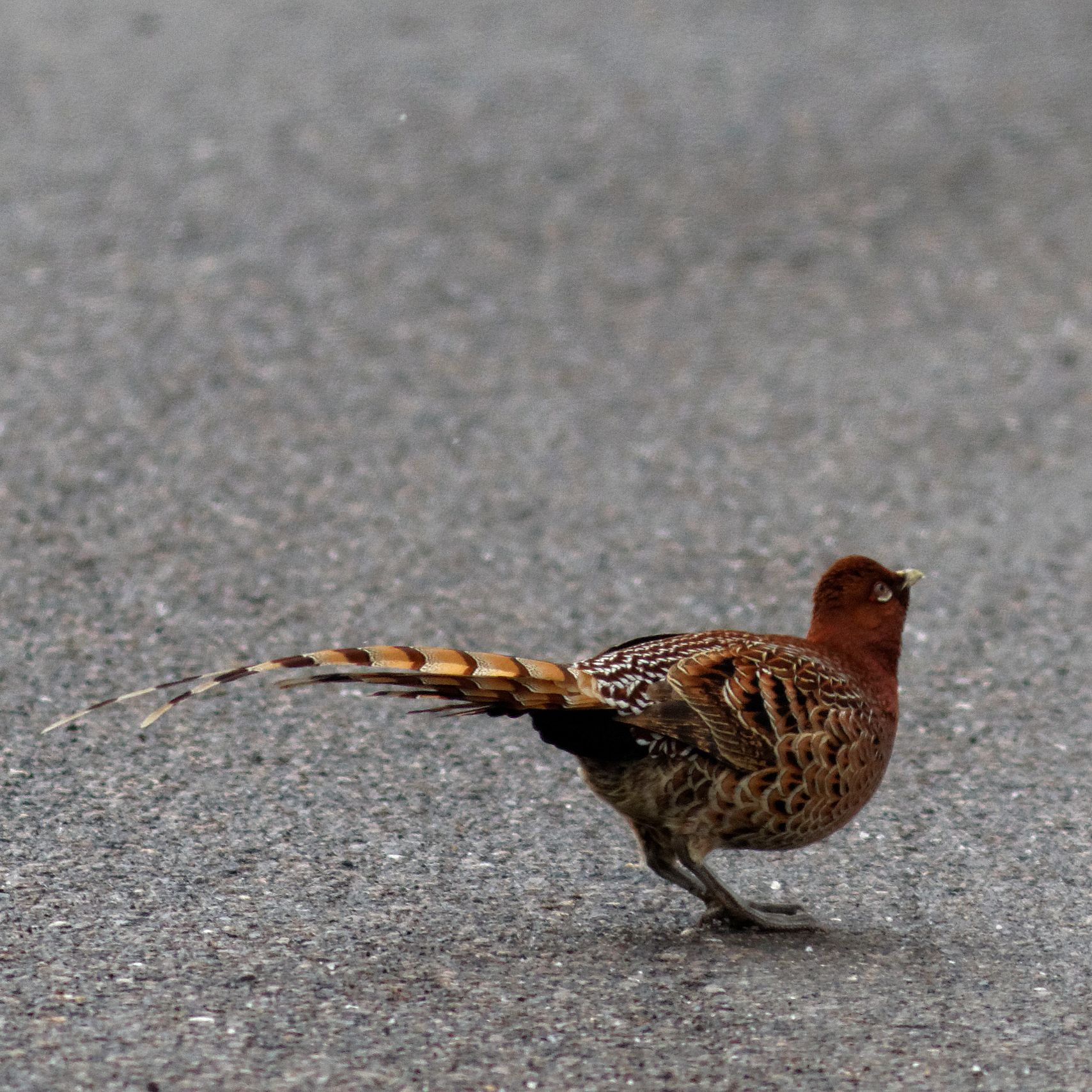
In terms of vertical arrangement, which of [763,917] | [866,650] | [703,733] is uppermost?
[866,650]

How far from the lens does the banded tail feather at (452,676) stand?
421 centimetres

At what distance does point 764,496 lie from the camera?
798 centimetres

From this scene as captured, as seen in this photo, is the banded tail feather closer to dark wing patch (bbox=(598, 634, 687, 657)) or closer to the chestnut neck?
→ dark wing patch (bbox=(598, 634, 687, 657))

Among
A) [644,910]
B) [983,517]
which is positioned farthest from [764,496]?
[644,910]

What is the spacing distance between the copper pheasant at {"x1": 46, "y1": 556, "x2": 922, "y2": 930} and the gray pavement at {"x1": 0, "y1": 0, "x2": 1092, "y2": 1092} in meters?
0.27

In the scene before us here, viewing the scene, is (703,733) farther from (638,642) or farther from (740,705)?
(638,642)

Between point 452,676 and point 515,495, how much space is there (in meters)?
3.69

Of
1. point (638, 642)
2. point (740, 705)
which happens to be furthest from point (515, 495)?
point (740, 705)

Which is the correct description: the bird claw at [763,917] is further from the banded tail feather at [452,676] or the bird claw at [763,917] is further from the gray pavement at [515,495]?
the banded tail feather at [452,676]

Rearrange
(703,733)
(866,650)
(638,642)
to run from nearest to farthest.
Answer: (703,733) < (638,642) < (866,650)

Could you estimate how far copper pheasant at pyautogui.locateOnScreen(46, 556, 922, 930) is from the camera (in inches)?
173

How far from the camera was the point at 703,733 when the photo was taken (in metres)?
4.51

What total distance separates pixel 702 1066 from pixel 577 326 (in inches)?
241

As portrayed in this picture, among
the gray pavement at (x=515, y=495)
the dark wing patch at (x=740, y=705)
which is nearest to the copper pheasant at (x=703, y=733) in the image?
the dark wing patch at (x=740, y=705)
